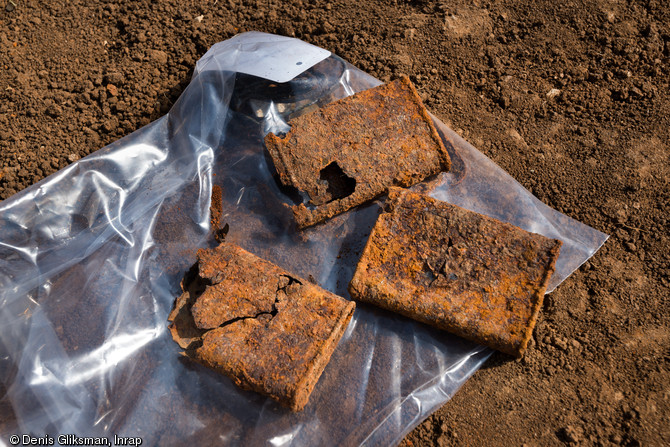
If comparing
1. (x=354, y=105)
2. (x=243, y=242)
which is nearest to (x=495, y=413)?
(x=243, y=242)

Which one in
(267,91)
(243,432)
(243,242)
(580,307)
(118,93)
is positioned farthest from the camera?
(118,93)

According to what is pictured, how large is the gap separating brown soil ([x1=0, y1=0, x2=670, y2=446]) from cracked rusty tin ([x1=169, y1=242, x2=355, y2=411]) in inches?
26.2

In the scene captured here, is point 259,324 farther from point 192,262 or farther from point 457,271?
point 457,271

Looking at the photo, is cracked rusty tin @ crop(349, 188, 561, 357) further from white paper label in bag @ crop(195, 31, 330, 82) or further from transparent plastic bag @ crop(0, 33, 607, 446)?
white paper label in bag @ crop(195, 31, 330, 82)

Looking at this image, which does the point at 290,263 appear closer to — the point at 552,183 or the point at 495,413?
the point at 495,413

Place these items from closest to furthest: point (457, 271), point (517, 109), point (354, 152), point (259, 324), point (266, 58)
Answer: point (259, 324)
point (457, 271)
point (354, 152)
point (266, 58)
point (517, 109)

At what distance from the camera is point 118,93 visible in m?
2.97

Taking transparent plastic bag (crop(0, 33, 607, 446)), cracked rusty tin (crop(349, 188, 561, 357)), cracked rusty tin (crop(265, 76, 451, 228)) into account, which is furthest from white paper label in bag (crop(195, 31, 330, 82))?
cracked rusty tin (crop(349, 188, 561, 357))

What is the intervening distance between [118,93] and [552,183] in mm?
2669

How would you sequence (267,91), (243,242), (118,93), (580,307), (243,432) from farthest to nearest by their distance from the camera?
1. (118,93)
2. (267,91)
3. (243,242)
4. (580,307)
5. (243,432)

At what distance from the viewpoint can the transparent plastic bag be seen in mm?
2203

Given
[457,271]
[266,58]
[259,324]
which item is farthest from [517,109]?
[259,324]

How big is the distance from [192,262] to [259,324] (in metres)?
0.63

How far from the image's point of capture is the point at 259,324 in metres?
2.09
